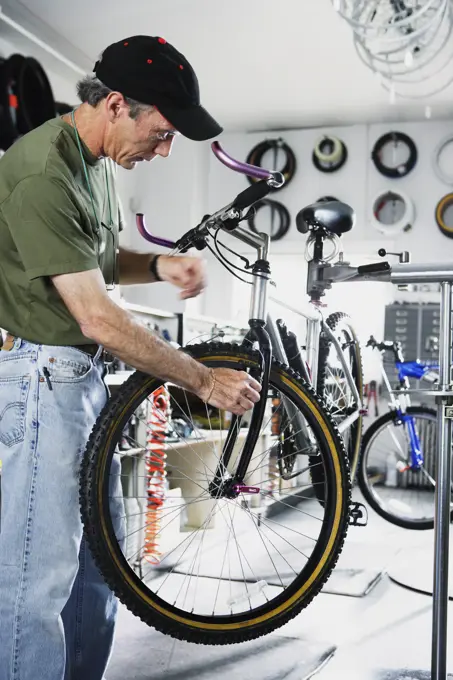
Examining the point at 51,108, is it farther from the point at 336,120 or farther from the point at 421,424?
the point at 421,424

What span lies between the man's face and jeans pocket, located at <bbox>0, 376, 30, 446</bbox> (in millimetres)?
500

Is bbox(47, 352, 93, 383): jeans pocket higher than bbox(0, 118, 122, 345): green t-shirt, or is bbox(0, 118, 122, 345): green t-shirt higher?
bbox(0, 118, 122, 345): green t-shirt

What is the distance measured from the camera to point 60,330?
1.42m

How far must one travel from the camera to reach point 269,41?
4.78 meters

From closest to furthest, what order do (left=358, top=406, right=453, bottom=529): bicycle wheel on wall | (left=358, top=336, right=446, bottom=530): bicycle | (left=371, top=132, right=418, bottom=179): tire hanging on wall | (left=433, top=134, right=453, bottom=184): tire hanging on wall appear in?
(left=358, top=336, right=446, bottom=530): bicycle → (left=358, top=406, right=453, bottom=529): bicycle wheel on wall → (left=433, top=134, right=453, bottom=184): tire hanging on wall → (left=371, top=132, right=418, bottom=179): tire hanging on wall

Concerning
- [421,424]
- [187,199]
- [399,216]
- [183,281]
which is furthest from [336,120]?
[183,281]

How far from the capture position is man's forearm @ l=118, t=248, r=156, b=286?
1.72 meters

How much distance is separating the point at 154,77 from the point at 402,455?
328cm

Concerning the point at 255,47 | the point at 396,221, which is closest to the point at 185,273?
the point at 255,47

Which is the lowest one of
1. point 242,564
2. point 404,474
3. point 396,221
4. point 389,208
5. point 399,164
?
point 242,564

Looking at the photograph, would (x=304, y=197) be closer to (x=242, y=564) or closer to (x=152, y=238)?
(x=242, y=564)

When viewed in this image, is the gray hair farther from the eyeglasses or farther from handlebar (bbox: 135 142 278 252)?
handlebar (bbox: 135 142 278 252)

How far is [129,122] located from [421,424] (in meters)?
5.17

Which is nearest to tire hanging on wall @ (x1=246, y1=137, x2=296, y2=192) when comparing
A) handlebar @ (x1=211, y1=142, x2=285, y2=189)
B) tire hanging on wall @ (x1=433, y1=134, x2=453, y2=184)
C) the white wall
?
the white wall
